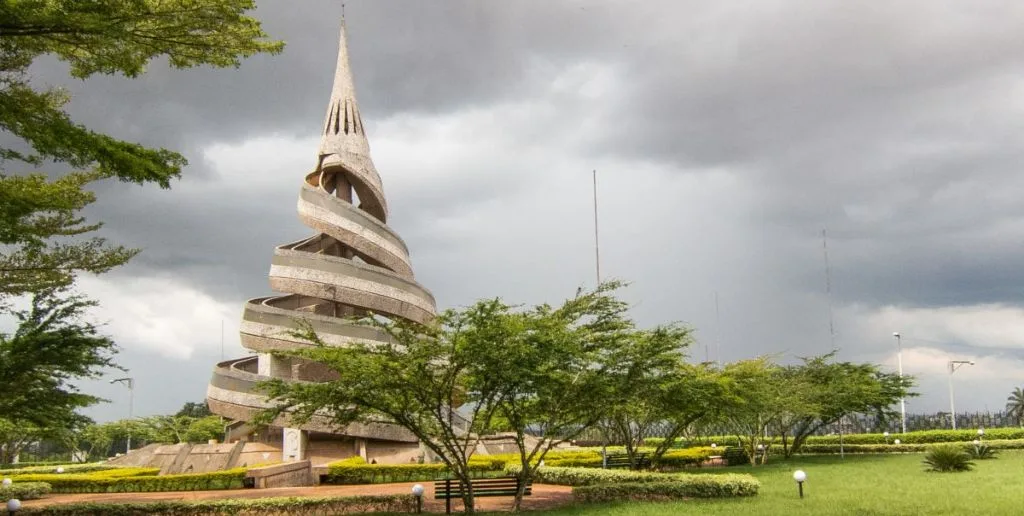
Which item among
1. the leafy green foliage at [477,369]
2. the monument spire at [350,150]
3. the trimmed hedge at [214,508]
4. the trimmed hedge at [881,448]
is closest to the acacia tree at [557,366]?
the leafy green foliage at [477,369]

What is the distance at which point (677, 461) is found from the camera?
3478 cm

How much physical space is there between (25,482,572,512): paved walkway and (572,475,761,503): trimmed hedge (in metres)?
0.86

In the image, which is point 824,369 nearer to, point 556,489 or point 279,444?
point 556,489

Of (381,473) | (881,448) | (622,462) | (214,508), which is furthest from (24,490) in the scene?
(881,448)

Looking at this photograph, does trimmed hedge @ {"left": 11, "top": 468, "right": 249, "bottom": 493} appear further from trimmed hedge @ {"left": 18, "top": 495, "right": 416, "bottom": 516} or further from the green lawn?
the green lawn

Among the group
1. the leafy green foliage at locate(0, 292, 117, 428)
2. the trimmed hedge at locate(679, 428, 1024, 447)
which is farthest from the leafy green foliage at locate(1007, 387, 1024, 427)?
the leafy green foliage at locate(0, 292, 117, 428)

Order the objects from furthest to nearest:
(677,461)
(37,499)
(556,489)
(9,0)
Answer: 1. (677,461)
2. (37,499)
3. (556,489)
4. (9,0)

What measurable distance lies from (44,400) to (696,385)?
18.2 metres

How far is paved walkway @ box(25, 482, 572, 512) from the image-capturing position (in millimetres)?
21297

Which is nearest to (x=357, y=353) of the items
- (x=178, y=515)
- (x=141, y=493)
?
(x=178, y=515)

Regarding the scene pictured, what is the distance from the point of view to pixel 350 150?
40.5m

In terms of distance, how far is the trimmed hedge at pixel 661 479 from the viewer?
20859 millimetres

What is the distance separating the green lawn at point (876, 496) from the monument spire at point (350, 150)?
22.7 metres

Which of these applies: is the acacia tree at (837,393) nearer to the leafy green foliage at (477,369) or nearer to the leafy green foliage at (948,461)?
the leafy green foliage at (948,461)
